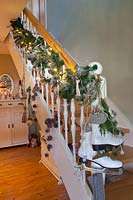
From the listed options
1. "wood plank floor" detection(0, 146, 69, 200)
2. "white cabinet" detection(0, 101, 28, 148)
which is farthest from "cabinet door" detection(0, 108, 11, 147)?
"wood plank floor" detection(0, 146, 69, 200)

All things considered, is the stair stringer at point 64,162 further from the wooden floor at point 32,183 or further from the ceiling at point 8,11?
the ceiling at point 8,11

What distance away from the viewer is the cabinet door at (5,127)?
537 cm

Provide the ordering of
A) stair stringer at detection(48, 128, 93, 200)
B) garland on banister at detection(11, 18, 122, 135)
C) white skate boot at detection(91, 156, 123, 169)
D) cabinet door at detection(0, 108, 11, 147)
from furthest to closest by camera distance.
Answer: cabinet door at detection(0, 108, 11, 147)
stair stringer at detection(48, 128, 93, 200)
garland on banister at detection(11, 18, 122, 135)
white skate boot at detection(91, 156, 123, 169)

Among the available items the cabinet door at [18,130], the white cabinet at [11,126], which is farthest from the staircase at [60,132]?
the cabinet door at [18,130]

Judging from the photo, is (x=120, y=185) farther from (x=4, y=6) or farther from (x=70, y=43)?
(x=70, y=43)

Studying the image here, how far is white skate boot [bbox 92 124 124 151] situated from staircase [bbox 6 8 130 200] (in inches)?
10.9

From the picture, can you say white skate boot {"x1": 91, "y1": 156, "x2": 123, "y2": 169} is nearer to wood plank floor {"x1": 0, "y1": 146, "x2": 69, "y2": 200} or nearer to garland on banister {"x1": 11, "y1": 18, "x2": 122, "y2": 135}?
garland on banister {"x1": 11, "y1": 18, "x2": 122, "y2": 135}

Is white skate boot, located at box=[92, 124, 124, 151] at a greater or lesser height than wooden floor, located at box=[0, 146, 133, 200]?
greater

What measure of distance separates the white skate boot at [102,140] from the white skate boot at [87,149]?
57 mm

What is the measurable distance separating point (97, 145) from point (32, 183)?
7.28 ft

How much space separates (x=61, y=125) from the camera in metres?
2.35

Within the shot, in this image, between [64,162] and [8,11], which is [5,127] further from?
[64,162]

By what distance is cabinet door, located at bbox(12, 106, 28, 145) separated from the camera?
18.1 feet

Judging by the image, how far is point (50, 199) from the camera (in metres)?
3.01
